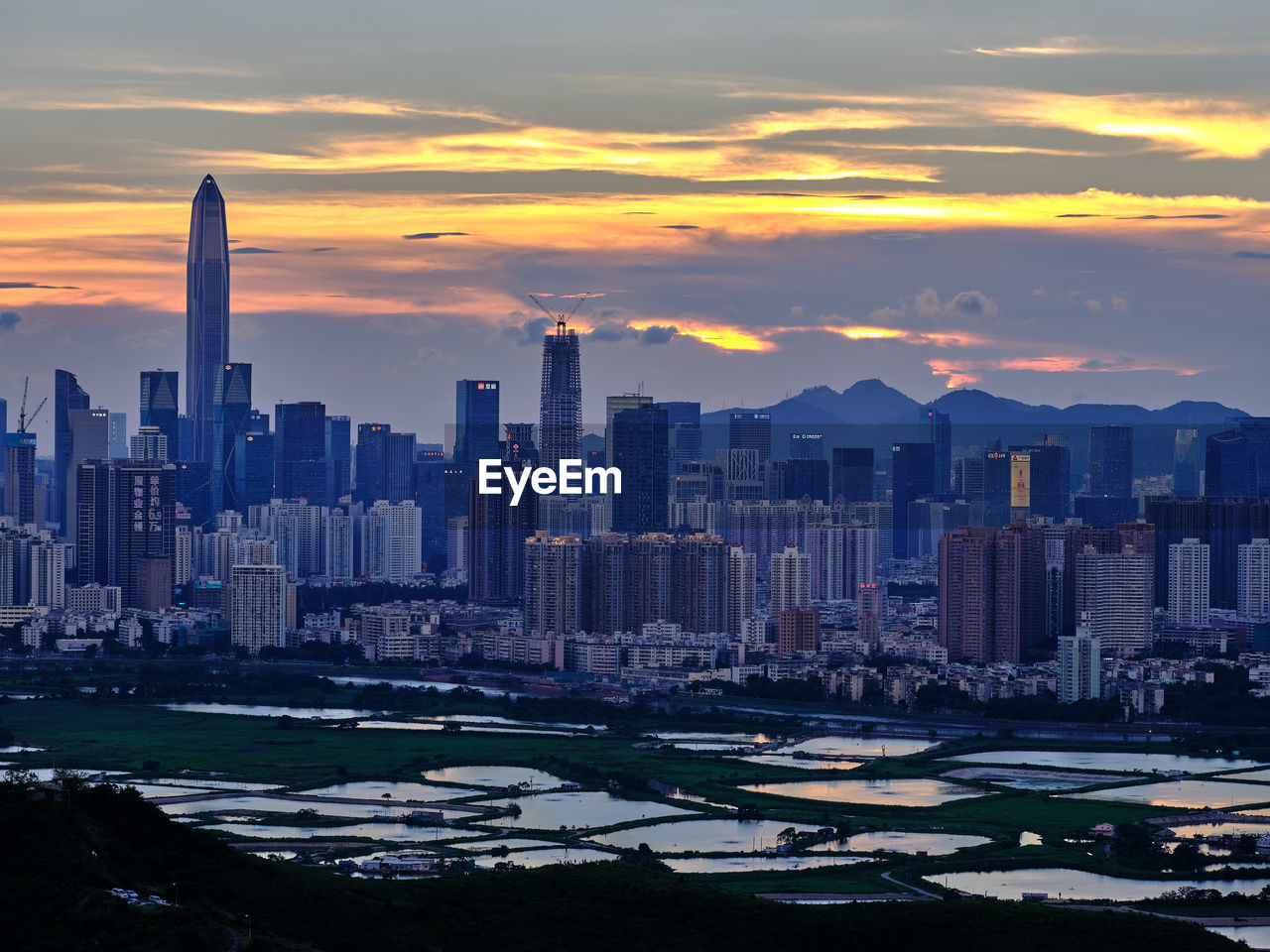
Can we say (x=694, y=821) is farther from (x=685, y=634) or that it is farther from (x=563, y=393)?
(x=563, y=393)

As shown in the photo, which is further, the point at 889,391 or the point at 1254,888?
the point at 889,391

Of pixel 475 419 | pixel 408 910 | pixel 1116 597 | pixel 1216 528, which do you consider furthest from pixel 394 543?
pixel 408 910

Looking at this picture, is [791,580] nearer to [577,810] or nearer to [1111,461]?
[1111,461]

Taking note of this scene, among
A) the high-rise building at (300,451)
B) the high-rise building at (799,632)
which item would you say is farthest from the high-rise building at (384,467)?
the high-rise building at (799,632)

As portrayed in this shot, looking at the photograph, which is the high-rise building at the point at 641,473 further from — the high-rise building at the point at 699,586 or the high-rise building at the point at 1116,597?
the high-rise building at the point at 1116,597

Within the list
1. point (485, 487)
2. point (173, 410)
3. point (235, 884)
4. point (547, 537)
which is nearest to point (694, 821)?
point (235, 884)

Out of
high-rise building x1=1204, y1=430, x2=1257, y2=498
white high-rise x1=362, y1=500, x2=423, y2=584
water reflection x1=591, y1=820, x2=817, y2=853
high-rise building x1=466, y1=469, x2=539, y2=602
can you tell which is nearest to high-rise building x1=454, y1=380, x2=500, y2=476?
white high-rise x1=362, y1=500, x2=423, y2=584

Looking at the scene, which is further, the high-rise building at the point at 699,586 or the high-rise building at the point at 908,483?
the high-rise building at the point at 908,483
